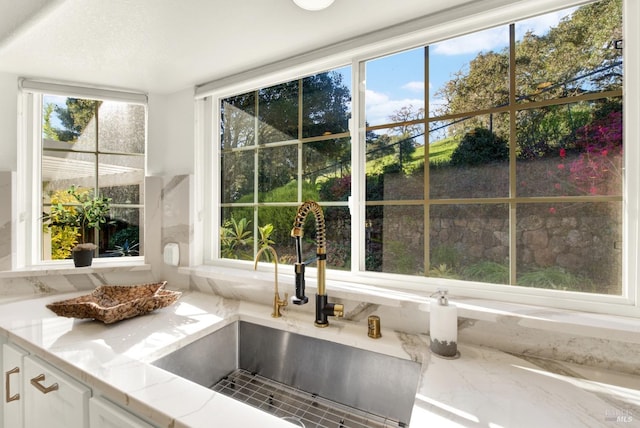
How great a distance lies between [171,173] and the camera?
196cm

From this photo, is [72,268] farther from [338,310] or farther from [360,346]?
[360,346]

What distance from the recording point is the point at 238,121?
1.89 metres

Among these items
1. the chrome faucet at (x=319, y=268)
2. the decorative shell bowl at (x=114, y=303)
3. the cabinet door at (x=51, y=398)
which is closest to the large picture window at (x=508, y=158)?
the chrome faucet at (x=319, y=268)

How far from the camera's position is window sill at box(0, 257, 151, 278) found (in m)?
1.65

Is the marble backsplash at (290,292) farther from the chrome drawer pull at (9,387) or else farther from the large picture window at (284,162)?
the chrome drawer pull at (9,387)

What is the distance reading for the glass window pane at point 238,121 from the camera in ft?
6.00

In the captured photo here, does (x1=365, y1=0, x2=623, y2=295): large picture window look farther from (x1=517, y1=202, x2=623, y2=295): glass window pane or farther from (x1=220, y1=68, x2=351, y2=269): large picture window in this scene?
(x1=220, y1=68, x2=351, y2=269): large picture window

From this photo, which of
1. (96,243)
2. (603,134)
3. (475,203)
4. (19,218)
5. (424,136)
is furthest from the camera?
(96,243)

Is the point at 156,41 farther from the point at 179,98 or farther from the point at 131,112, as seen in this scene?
the point at 131,112

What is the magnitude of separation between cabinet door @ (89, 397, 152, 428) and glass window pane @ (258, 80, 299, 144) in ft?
4.36

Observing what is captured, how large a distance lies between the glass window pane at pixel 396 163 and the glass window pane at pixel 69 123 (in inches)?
68.9

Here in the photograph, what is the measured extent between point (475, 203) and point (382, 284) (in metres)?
0.51

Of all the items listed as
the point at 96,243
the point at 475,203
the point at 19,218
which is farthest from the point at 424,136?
the point at 19,218

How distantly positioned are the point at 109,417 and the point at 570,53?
1842mm
